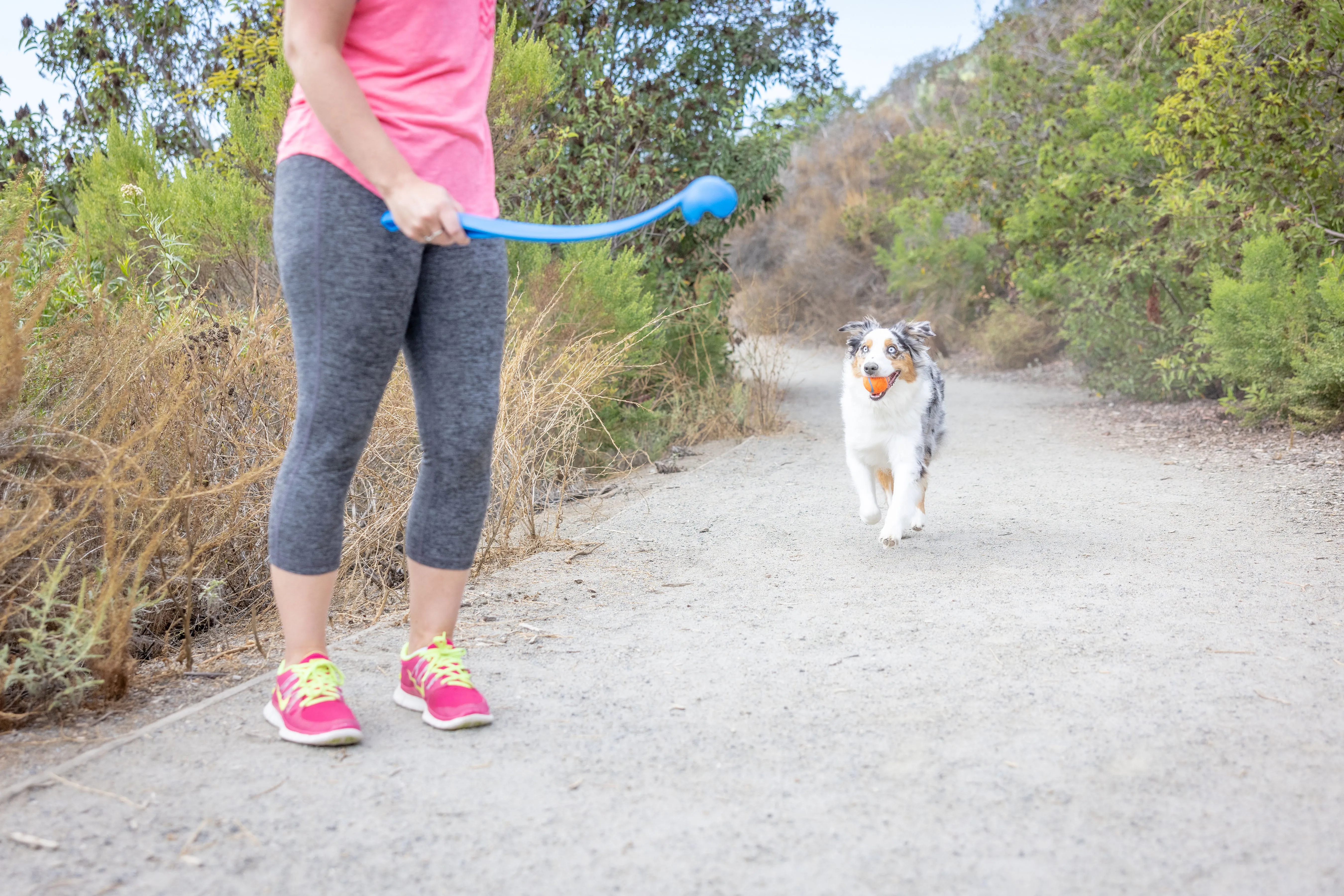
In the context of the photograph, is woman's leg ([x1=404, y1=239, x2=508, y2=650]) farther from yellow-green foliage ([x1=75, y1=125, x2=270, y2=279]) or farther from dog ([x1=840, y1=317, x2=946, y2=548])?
yellow-green foliage ([x1=75, y1=125, x2=270, y2=279])

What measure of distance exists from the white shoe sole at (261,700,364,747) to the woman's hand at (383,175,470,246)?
3.64 feet

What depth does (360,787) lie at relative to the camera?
87.1 inches

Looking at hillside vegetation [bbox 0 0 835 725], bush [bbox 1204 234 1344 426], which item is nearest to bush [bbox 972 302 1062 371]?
hillside vegetation [bbox 0 0 835 725]

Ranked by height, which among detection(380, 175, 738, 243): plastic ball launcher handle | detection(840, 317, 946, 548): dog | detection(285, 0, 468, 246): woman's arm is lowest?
detection(840, 317, 946, 548): dog

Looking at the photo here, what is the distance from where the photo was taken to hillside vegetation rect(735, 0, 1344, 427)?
717 centimetres

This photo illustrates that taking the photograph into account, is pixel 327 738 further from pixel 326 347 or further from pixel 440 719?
pixel 326 347

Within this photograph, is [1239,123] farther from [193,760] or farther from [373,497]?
[193,760]

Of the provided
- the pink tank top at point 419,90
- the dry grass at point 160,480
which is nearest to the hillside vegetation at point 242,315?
the dry grass at point 160,480

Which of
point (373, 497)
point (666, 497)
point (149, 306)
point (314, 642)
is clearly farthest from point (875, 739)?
point (666, 497)

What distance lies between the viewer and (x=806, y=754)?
8.04 ft

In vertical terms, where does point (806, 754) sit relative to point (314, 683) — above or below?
below

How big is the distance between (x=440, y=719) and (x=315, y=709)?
29 cm

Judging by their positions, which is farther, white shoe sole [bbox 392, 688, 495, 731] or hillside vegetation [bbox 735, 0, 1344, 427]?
hillside vegetation [bbox 735, 0, 1344, 427]

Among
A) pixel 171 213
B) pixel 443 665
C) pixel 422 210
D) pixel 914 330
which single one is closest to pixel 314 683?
pixel 443 665
